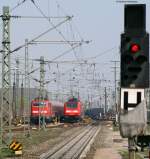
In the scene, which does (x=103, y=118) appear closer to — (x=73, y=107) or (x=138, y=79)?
(x=73, y=107)

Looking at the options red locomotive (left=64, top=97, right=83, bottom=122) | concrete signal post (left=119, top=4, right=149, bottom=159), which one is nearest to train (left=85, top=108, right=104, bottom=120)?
red locomotive (left=64, top=97, right=83, bottom=122)

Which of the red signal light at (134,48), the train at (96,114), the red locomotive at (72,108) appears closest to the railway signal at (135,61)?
the red signal light at (134,48)

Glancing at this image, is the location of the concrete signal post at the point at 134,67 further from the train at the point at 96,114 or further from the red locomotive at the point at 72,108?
the train at the point at 96,114

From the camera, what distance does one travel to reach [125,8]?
1334 cm

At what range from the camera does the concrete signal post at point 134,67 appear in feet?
43.1

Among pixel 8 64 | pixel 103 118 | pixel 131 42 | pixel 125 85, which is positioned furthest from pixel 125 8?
pixel 103 118

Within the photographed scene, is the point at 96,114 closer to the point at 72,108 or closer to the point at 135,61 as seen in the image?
the point at 72,108

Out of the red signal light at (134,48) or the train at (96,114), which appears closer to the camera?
the red signal light at (134,48)

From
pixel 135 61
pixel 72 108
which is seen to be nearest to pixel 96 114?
pixel 72 108

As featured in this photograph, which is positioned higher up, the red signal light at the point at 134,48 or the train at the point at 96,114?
the red signal light at the point at 134,48

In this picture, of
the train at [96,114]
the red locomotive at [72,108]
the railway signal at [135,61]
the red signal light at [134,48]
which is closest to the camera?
the railway signal at [135,61]

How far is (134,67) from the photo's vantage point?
13.2 meters

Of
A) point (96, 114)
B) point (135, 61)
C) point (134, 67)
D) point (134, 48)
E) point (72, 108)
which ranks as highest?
point (134, 48)

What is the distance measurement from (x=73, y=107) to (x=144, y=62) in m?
80.8
